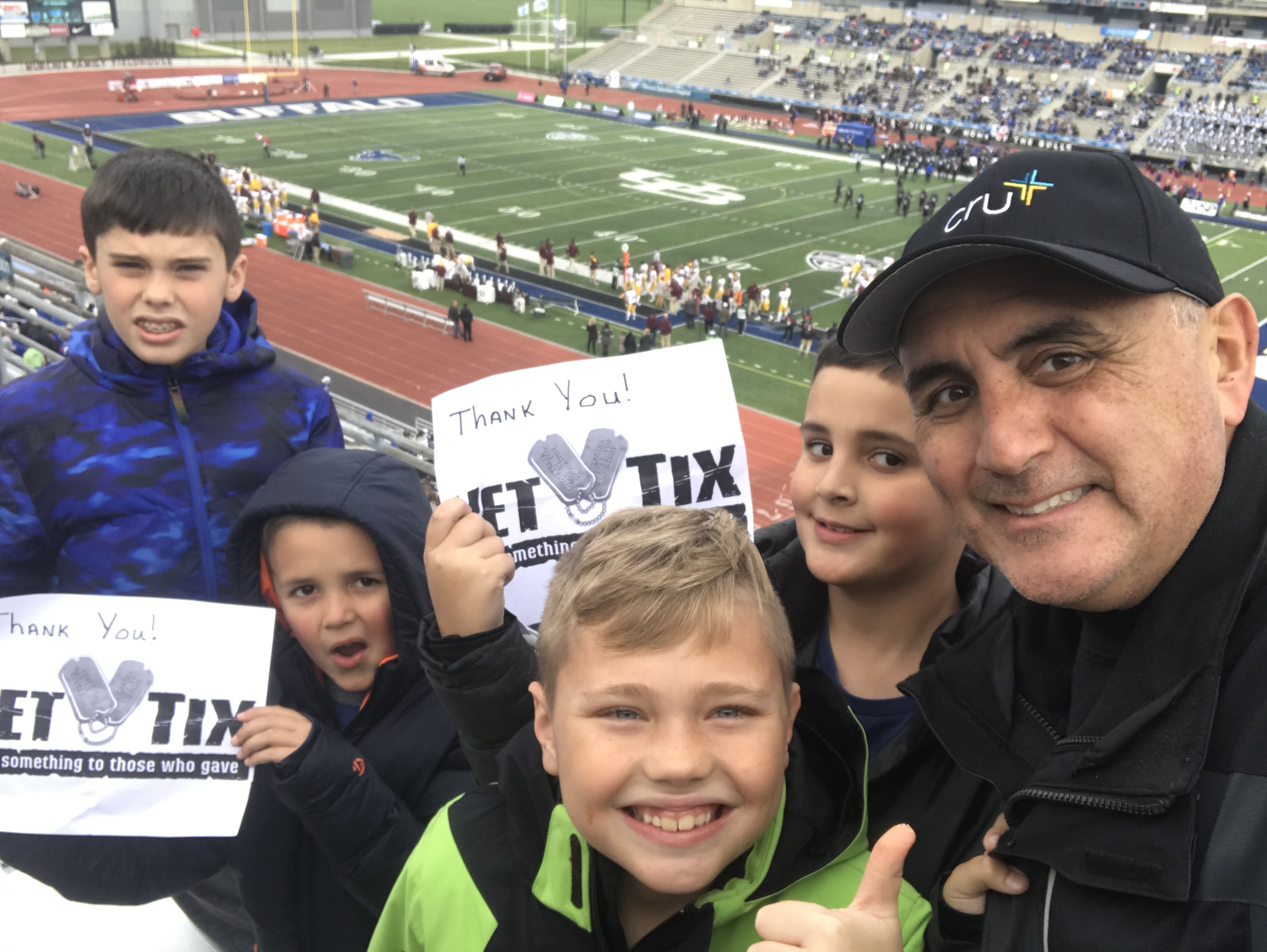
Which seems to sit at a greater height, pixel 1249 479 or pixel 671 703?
pixel 1249 479

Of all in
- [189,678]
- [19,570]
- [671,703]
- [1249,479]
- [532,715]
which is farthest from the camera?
[19,570]

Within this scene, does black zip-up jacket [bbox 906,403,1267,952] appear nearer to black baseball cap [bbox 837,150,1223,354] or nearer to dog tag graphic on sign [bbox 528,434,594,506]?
black baseball cap [bbox 837,150,1223,354]

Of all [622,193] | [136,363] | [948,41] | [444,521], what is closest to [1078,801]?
[444,521]

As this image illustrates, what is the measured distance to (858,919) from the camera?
4.21ft

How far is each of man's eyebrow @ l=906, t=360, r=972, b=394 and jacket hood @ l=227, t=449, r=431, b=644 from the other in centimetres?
118

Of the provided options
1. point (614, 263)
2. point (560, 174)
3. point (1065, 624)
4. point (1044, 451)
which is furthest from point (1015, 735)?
point (560, 174)

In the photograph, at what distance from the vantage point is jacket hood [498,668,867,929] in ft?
5.35

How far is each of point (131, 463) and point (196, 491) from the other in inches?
6.3

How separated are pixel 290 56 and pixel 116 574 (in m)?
63.7

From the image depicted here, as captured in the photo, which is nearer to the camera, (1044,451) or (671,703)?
(1044,451)

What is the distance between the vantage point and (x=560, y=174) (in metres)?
35.2

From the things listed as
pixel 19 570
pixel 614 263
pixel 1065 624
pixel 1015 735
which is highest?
pixel 1065 624

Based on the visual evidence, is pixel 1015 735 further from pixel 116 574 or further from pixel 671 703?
pixel 116 574

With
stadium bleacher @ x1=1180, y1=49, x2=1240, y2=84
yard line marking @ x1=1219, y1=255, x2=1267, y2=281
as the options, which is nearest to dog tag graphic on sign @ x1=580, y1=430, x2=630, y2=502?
yard line marking @ x1=1219, y1=255, x2=1267, y2=281
